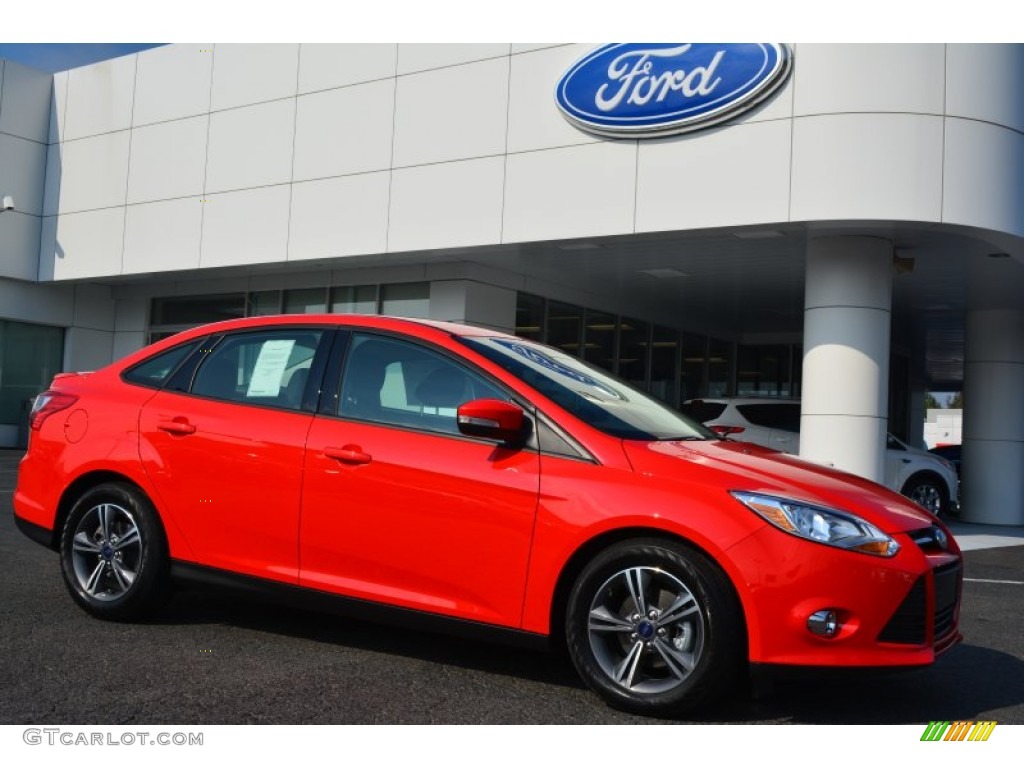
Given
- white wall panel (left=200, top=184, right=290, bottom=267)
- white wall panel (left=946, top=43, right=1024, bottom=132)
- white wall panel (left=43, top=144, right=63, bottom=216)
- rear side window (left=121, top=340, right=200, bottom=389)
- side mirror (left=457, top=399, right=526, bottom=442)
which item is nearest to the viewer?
side mirror (left=457, top=399, right=526, bottom=442)

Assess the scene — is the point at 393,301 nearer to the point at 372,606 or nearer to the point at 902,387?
the point at 372,606

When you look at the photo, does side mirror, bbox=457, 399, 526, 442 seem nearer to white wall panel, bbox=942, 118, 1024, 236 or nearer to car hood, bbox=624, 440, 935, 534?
car hood, bbox=624, 440, 935, 534

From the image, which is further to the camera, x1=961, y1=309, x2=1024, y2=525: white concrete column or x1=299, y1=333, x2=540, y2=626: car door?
x1=961, y1=309, x2=1024, y2=525: white concrete column

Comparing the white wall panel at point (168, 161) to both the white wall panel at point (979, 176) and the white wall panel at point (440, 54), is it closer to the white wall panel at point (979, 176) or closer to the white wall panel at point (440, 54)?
the white wall panel at point (440, 54)

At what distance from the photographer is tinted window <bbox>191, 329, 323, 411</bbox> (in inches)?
208

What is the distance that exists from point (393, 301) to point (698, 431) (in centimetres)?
1239

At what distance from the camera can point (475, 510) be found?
14.8 feet

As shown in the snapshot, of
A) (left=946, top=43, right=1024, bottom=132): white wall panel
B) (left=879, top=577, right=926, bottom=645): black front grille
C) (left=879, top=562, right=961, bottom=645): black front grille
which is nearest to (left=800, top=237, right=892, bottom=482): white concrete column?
(left=946, top=43, right=1024, bottom=132): white wall panel

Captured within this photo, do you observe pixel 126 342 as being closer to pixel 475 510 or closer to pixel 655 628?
pixel 475 510

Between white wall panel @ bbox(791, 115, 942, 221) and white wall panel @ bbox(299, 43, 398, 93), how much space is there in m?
6.48

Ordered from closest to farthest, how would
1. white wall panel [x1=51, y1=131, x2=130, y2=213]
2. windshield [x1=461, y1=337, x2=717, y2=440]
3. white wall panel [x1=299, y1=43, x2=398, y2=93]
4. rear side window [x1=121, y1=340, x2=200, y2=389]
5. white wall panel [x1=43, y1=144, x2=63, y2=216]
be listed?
windshield [x1=461, y1=337, x2=717, y2=440]
rear side window [x1=121, y1=340, x2=200, y2=389]
white wall panel [x1=299, y1=43, x2=398, y2=93]
white wall panel [x1=51, y1=131, x2=130, y2=213]
white wall panel [x1=43, y1=144, x2=63, y2=216]

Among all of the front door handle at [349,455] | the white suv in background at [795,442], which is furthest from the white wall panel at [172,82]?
the front door handle at [349,455]

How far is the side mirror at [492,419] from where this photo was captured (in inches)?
175

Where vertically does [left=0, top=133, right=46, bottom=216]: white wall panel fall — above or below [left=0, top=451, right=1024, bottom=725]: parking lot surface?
above
